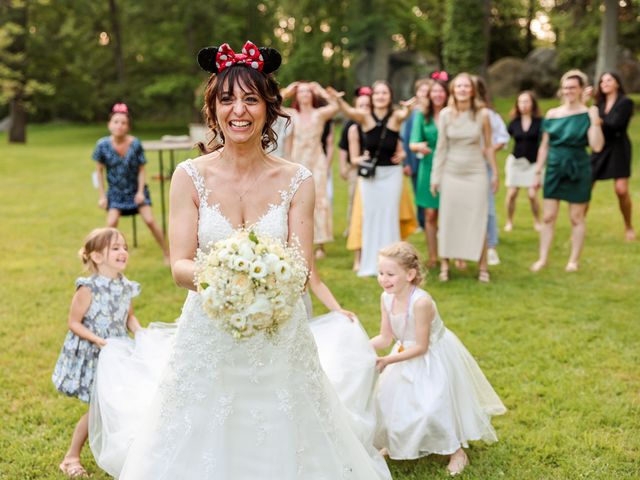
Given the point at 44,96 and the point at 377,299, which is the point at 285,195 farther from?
the point at 44,96

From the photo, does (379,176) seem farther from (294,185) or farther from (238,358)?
(238,358)

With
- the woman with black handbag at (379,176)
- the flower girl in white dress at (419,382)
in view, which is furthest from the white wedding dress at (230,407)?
the woman with black handbag at (379,176)

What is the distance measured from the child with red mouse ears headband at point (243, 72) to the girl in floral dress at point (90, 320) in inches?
62.7

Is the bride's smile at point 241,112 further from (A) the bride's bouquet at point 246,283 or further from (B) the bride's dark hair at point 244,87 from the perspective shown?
(A) the bride's bouquet at point 246,283

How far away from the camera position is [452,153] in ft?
28.2

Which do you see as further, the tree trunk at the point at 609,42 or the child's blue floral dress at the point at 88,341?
the tree trunk at the point at 609,42

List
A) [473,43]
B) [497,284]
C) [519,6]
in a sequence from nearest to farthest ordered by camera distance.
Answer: [497,284], [473,43], [519,6]

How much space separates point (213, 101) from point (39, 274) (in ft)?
22.8

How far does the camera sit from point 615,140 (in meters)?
10.5

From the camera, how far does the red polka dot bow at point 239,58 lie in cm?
325

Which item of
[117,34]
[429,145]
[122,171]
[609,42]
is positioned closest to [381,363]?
[429,145]

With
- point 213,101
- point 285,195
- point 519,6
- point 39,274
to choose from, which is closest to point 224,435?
point 285,195

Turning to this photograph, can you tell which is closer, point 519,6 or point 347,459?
point 347,459

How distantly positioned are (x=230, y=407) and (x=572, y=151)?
7.09m
